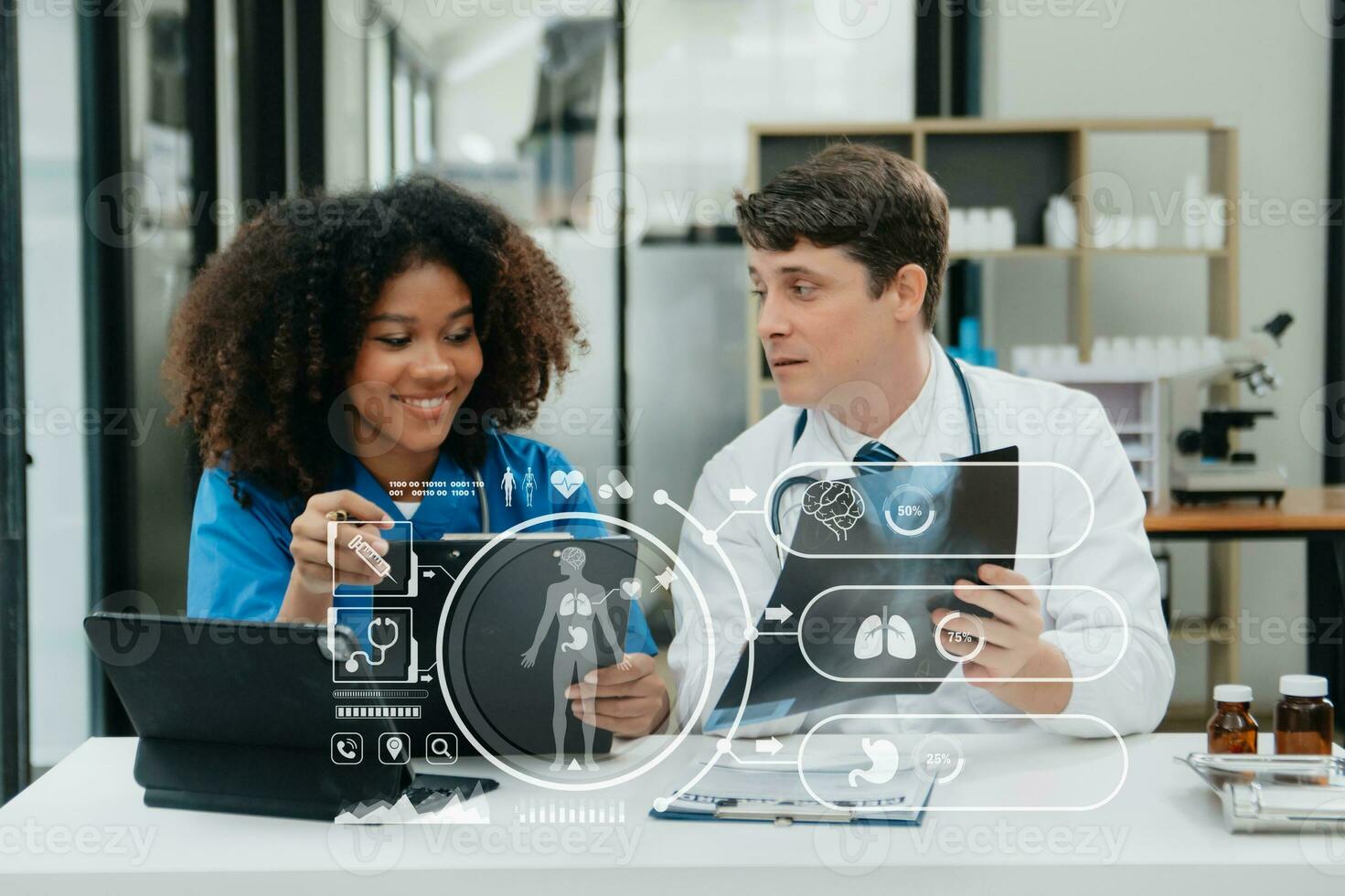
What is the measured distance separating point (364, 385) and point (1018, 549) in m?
0.73

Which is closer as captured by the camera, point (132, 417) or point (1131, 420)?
point (132, 417)

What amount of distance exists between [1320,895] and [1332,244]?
2.99 metres

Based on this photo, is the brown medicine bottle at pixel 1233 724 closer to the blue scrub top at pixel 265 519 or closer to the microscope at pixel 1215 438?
the blue scrub top at pixel 265 519

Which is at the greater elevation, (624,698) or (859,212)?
(859,212)

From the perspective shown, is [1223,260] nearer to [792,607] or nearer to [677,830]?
[792,607]

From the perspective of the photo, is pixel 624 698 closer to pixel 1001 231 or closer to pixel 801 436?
pixel 801 436

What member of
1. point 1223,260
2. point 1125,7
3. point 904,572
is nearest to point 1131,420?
point 1223,260

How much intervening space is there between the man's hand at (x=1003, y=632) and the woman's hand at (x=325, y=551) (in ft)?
1.77

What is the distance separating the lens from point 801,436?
1.42 meters

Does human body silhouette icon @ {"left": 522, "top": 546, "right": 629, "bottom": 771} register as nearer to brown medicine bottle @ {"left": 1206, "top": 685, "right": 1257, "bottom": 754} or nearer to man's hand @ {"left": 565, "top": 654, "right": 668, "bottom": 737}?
man's hand @ {"left": 565, "top": 654, "right": 668, "bottom": 737}

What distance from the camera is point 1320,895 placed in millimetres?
940

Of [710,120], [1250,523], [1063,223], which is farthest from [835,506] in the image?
[710,120]

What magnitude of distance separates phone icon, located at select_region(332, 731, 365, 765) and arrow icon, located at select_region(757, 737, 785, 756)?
39cm
